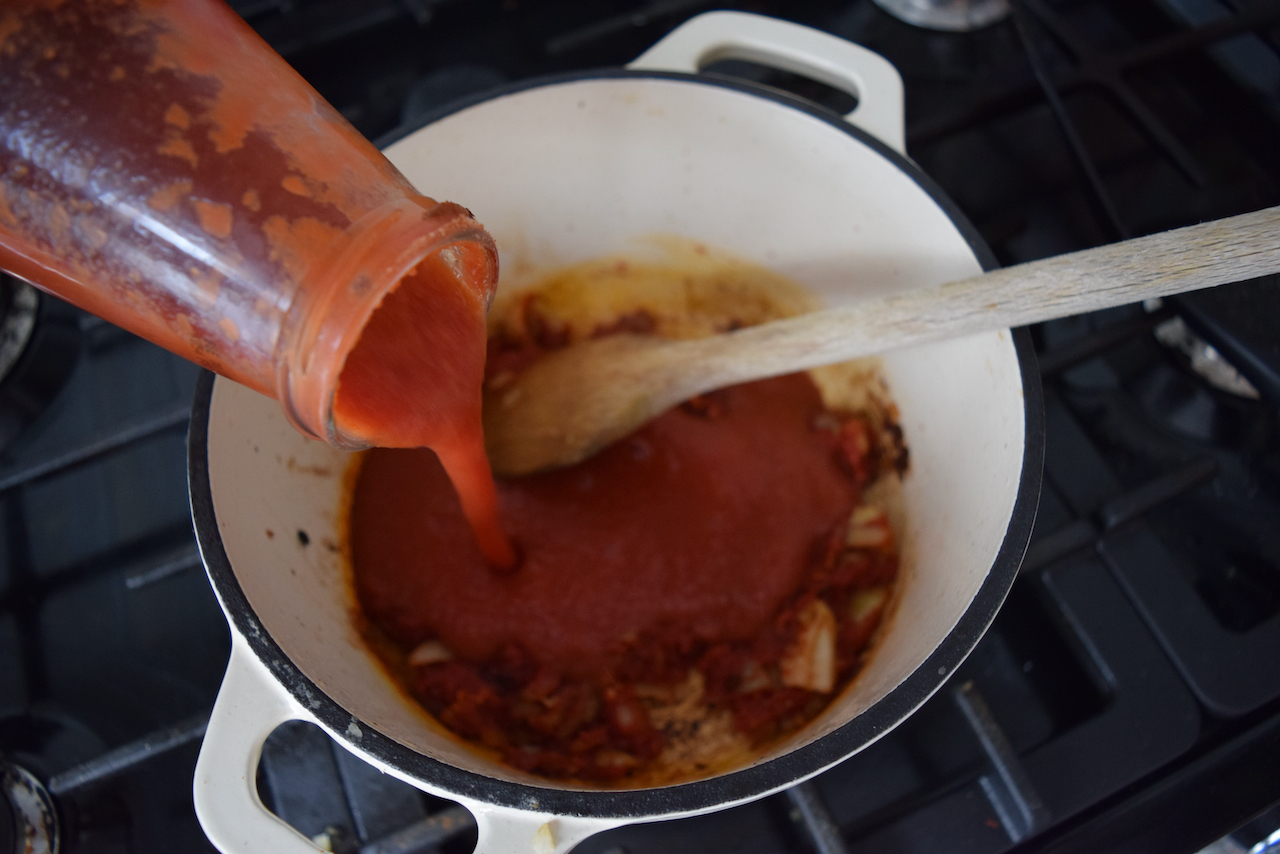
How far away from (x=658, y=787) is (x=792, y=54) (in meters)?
0.73

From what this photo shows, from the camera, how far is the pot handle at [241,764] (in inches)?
21.8

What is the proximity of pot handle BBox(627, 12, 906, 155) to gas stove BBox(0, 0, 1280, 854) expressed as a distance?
0.18 m

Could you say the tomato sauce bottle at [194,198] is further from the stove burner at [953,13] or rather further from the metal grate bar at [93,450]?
the stove burner at [953,13]

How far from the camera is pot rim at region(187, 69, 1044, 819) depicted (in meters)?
0.53

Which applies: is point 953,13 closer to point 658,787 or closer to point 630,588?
point 630,588

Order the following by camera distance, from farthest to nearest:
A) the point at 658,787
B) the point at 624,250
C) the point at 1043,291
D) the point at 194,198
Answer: the point at 624,250 < the point at 1043,291 < the point at 658,787 < the point at 194,198

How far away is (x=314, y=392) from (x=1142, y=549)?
2.53 ft

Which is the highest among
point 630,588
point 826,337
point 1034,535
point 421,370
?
point 421,370

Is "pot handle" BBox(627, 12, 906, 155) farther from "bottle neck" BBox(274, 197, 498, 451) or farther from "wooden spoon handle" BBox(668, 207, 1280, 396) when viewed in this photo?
"bottle neck" BBox(274, 197, 498, 451)

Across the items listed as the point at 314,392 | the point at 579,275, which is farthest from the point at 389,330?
the point at 579,275

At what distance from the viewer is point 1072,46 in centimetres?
99

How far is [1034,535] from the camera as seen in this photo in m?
0.81

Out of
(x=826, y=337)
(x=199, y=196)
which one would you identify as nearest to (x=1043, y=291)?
(x=826, y=337)

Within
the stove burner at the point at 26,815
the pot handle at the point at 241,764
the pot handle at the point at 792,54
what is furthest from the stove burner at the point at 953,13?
the stove burner at the point at 26,815
